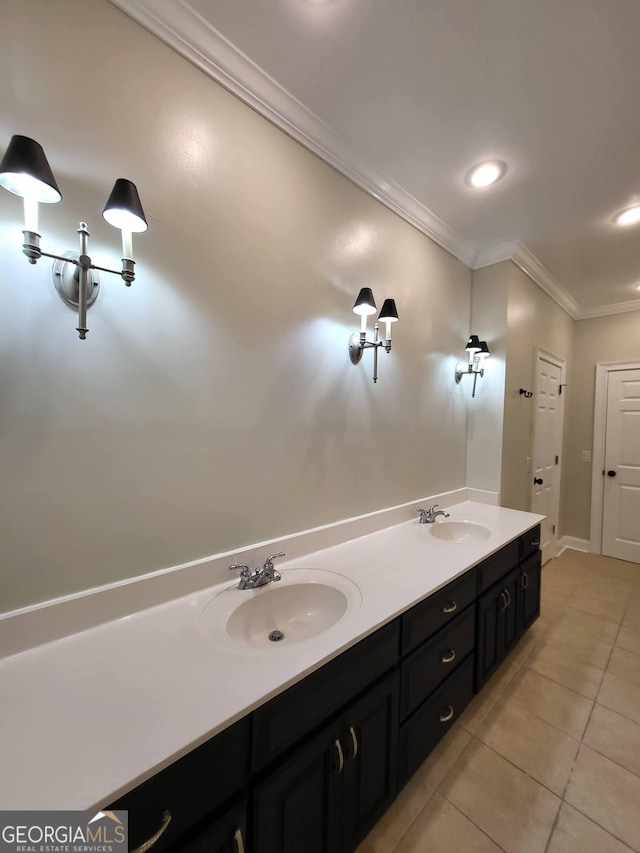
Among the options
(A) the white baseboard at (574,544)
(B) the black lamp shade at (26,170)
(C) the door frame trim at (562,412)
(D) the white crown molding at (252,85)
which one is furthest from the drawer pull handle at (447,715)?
(A) the white baseboard at (574,544)

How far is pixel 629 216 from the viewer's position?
200cm

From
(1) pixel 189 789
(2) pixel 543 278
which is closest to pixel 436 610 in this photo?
(1) pixel 189 789

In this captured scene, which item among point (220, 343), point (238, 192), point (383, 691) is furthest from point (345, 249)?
point (383, 691)

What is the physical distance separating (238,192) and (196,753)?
166 cm

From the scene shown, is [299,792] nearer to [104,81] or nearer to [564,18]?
[104,81]

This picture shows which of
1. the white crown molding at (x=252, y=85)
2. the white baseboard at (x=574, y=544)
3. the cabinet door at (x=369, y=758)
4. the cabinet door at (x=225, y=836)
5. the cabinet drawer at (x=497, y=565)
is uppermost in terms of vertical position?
the white crown molding at (x=252, y=85)

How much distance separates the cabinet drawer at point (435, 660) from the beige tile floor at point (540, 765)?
38cm

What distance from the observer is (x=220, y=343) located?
3.92ft

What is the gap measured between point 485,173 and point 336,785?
2.61m

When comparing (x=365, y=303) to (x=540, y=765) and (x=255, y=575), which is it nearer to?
(x=255, y=575)

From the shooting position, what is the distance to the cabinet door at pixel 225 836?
646 mm

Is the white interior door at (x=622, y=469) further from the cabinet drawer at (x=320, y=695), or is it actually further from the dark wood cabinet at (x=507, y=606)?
the cabinet drawer at (x=320, y=695)

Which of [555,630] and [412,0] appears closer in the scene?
[412,0]
